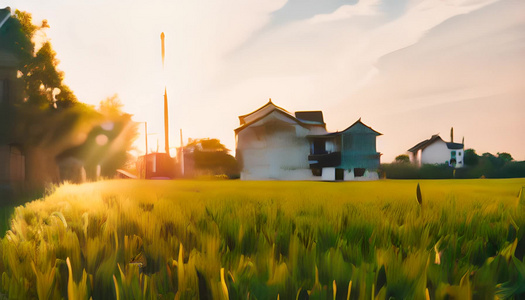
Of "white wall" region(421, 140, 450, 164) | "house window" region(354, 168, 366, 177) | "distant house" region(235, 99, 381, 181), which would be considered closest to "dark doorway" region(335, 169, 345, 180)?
"distant house" region(235, 99, 381, 181)

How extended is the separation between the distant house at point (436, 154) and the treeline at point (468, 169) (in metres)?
0.06

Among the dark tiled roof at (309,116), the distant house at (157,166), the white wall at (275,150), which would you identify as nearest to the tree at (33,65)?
the distant house at (157,166)

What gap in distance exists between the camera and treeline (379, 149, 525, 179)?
282 centimetres

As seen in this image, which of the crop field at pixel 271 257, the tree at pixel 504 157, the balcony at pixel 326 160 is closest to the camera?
the crop field at pixel 271 257

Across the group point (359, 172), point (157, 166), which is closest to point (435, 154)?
point (359, 172)

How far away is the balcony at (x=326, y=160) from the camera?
11.6 ft

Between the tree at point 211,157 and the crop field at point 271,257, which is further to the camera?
the tree at point 211,157

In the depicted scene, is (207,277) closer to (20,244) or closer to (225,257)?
(225,257)

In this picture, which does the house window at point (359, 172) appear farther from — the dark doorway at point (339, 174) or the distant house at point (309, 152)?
the dark doorway at point (339, 174)

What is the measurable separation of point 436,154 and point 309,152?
1.35 m

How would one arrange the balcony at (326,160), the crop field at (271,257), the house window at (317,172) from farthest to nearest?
the house window at (317,172) < the balcony at (326,160) < the crop field at (271,257)

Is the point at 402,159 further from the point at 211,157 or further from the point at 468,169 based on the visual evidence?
the point at 211,157

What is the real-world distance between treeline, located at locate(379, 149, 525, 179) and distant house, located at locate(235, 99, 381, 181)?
249mm

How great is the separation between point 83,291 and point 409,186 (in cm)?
312
